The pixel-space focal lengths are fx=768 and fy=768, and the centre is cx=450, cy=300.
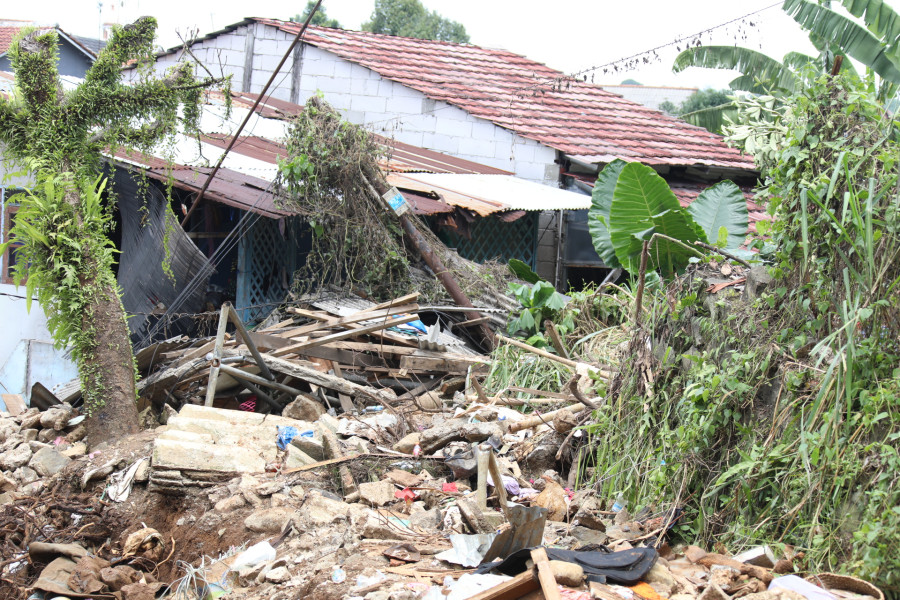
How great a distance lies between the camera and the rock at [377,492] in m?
5.05

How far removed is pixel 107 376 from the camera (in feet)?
23.1

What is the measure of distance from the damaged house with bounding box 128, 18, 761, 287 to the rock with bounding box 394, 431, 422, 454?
5599 mm

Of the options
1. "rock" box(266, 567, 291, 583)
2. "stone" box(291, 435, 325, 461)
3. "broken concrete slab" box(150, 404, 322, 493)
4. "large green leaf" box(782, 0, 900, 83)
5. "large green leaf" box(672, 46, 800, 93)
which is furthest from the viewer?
"large green leaf" box(672, 46, 800, 93)

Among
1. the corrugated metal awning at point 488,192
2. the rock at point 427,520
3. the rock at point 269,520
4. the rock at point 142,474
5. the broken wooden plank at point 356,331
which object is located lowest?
the rock at point 142,474

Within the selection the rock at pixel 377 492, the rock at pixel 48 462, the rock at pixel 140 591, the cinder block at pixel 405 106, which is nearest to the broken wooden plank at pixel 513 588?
the rock at pixel 377 492

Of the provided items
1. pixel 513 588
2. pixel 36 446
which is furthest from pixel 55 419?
pixel 513 588

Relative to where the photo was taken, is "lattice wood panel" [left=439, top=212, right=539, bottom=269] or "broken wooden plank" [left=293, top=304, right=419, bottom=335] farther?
"lattice wood panel" [left=439, top=212, right=539, bottom=269]

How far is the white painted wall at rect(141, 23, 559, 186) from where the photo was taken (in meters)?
13.2

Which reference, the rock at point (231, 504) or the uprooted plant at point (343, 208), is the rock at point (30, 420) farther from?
the rock at point (231, 504)

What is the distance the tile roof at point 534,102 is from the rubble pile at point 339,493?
6160mm

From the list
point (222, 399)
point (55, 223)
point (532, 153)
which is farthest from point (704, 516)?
point (532, 153)

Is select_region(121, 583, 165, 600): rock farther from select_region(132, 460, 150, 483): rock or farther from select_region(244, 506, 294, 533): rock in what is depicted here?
select_region(132, 460, 150, 483): rock

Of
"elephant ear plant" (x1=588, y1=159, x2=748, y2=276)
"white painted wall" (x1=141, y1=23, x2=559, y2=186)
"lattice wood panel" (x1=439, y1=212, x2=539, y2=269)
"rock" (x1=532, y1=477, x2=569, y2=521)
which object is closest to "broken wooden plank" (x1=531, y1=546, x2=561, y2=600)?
"rock" (x1=532, y1=477, x2=569, y2=521)

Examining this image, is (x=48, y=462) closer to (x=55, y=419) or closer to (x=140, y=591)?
(x=55, y=419)
